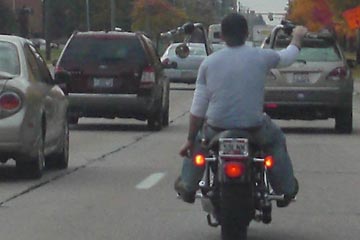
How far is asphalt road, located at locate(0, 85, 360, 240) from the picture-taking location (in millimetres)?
10508

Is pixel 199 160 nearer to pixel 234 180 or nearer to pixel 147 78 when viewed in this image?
pixel 234 180

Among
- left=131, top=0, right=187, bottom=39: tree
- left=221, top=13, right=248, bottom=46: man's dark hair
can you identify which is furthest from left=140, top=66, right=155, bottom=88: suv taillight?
left=131, top=0, right=187, bottom=39: tree

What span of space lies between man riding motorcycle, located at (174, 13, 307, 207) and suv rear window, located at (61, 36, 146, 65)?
44.2 ft

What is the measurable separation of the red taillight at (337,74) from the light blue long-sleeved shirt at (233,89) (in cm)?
1331

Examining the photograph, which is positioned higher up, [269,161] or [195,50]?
[269,161]

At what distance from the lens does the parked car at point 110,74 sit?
22.7 m

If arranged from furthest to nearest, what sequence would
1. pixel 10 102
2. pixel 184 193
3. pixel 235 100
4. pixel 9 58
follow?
pixel 9 58
pixel 10 102
pixel 184 193
pixel 235 100

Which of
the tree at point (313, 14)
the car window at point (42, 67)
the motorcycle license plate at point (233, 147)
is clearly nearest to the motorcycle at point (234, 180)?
the motorcycle license plate at point (233, 147)

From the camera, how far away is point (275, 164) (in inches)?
366

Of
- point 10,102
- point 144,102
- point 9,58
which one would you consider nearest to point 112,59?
point 144,102

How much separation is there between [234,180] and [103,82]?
47.1ft

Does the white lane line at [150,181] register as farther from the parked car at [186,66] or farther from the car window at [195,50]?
the car window at [195,50]

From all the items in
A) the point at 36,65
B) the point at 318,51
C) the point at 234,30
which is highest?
the point at 234,30

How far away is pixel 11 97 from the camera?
13742mm
